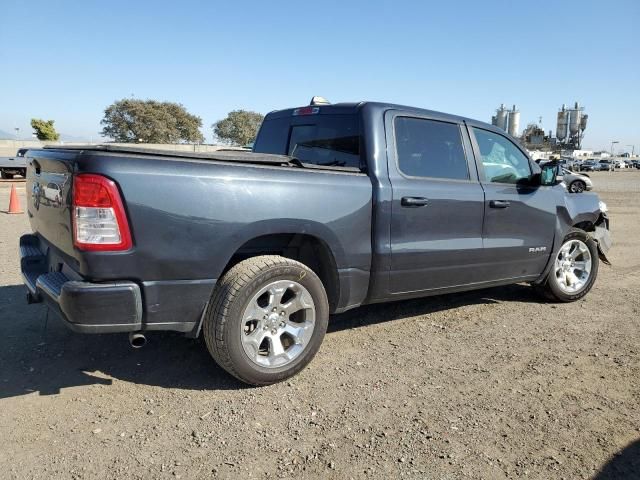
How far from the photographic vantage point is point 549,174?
471cm

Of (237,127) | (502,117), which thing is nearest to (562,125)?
(502,117)

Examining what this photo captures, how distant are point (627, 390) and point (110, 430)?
3.22 meters

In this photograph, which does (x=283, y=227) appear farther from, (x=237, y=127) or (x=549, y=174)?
(x=237, y=127)

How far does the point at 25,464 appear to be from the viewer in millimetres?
2389

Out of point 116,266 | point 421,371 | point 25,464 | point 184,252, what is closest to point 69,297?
point 116,266

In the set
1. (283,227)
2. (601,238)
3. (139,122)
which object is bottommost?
(601,238)

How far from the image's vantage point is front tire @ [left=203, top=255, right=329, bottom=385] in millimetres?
2961

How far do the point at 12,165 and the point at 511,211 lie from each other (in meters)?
26.3

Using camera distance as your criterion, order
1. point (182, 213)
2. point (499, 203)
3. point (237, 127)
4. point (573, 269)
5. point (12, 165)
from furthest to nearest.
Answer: point (237, 127) < point (12, 165) < point (573, 269) < point (499, 203) < point (182, 213)

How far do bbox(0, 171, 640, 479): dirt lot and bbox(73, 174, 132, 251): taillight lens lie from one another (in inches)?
40.5

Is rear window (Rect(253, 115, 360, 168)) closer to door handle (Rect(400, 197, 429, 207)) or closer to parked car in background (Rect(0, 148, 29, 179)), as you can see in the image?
door handle (Rect(400, 197, 429, 207))

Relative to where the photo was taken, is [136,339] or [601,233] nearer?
[136,339]

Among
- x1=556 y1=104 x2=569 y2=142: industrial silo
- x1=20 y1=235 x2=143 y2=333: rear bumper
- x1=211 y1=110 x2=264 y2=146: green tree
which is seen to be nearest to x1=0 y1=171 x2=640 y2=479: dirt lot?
x1=20 y1=235 x2=143 y2=333: rear bumper

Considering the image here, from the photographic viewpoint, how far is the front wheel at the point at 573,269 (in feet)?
17.0
